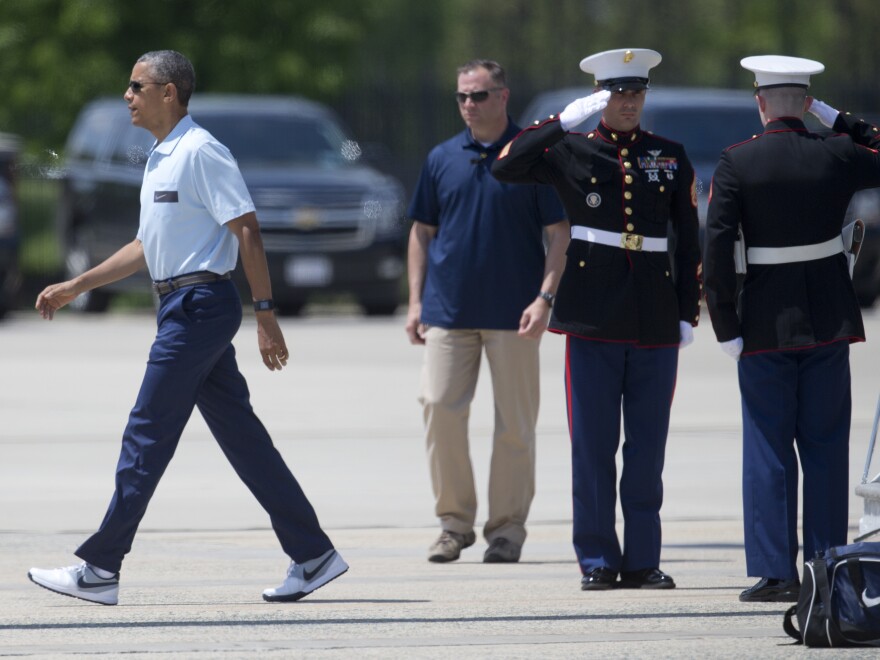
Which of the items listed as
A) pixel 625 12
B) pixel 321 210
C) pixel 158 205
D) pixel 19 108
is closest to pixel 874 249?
pixel 321 210

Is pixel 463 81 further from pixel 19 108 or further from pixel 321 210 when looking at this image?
pixel 19 108

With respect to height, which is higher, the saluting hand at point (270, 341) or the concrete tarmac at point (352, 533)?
the saluting hand at point (270, 341)

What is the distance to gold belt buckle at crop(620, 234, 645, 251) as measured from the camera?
7.27 metres

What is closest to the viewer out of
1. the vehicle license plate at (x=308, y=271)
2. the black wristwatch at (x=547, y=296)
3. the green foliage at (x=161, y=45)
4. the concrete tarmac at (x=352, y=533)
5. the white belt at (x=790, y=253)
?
the concrete tarmac at (x=352, y=533)

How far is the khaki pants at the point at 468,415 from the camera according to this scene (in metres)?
8.20

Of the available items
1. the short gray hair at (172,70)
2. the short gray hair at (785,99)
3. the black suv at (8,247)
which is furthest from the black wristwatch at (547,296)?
the black suv at (8,247)

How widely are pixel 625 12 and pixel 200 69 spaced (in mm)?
14783

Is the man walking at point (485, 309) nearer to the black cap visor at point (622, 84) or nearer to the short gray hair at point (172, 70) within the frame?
the black cap visor at point (622, 84)

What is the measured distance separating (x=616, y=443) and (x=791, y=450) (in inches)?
27.9

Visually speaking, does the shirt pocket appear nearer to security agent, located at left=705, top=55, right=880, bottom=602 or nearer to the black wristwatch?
security agent, located at left=705, top=55, right=880, bottom=602

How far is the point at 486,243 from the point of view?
8258 mm

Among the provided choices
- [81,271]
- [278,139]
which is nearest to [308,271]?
[278,139]

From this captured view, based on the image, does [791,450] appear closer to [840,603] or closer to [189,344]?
[840,603]

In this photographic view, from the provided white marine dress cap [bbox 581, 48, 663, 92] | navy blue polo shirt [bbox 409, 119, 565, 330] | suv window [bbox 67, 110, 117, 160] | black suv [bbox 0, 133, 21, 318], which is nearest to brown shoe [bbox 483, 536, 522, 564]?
navy blue polo shirt [bbox 409, 119, 565, 330]
